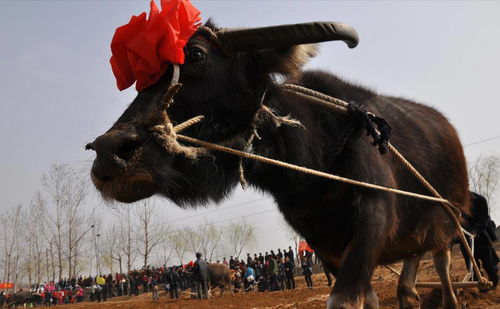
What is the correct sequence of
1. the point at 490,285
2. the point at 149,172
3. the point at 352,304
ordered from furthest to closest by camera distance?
the point at 490,285 → the point at 352,304 → the point at 149,172

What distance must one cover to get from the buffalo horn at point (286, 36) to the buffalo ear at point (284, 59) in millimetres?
78

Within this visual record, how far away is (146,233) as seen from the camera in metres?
37.7

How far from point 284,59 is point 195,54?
586mm

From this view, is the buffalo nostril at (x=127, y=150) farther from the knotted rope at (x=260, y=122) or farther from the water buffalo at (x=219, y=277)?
the water buffalo at (x=219, y=277)

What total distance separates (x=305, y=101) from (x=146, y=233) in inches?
1418

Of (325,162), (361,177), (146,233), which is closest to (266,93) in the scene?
(325,162)

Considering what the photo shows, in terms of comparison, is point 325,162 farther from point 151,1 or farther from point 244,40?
point 151,1

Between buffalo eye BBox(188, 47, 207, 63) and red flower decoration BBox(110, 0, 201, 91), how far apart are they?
90mm

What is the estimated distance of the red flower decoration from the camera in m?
2.77

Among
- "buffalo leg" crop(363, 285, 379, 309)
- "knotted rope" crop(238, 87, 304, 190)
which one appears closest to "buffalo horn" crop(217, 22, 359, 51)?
"knotted rope" crop(238, 87, 304, 190)

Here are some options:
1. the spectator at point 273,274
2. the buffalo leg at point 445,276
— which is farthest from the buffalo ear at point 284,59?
the spectator at point 273,274

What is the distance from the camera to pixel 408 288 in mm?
5355

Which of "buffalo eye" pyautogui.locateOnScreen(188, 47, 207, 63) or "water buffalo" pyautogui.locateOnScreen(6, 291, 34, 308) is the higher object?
"buffalo eye" pyautogui.locateOnScreen(188, 47, 207, 63)

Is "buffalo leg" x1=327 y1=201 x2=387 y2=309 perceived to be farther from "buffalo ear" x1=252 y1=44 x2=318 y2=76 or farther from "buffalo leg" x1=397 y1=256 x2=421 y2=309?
"buffalo leg" x1=397 y1=256 x2=421 y2=309
